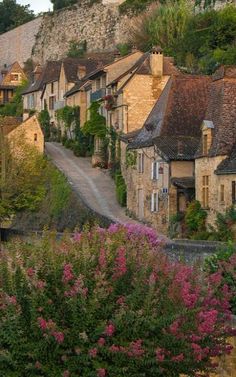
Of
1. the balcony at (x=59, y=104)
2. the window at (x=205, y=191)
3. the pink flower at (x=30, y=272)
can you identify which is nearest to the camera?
the pink flower at (x=30, y=272)

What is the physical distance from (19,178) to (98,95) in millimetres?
13226

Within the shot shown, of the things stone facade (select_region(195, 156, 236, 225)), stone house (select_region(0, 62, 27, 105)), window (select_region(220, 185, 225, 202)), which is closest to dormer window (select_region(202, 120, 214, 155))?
stone facade (select_region(195, 156, 236, 225))

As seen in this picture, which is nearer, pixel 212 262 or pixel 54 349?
pixel 54 349

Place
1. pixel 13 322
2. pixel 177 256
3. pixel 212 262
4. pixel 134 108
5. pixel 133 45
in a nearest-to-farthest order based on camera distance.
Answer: pixel 13 322
pixel 212 262
pixel 177 256
pixel 134 108
pixel 133 45

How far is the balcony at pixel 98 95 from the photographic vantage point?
56775mm

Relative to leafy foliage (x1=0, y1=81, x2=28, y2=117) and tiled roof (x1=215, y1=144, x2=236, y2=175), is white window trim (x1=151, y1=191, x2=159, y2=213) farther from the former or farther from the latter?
leafy foliage (x1=0, y1=81, x2=28, y2=117)

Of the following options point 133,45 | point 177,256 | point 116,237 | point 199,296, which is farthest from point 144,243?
point 133,45

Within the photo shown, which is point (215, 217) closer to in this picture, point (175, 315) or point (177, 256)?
point (177, 256)

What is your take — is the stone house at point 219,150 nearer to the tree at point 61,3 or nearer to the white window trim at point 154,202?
the white window trim at point 154,202

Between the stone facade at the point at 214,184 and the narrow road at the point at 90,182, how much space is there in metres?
7.36

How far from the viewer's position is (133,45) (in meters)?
73.4

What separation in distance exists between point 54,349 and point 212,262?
5.62 m

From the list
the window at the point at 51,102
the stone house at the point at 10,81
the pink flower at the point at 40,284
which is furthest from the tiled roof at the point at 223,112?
the stone house at the point at 10,81

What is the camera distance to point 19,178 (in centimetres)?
4622
